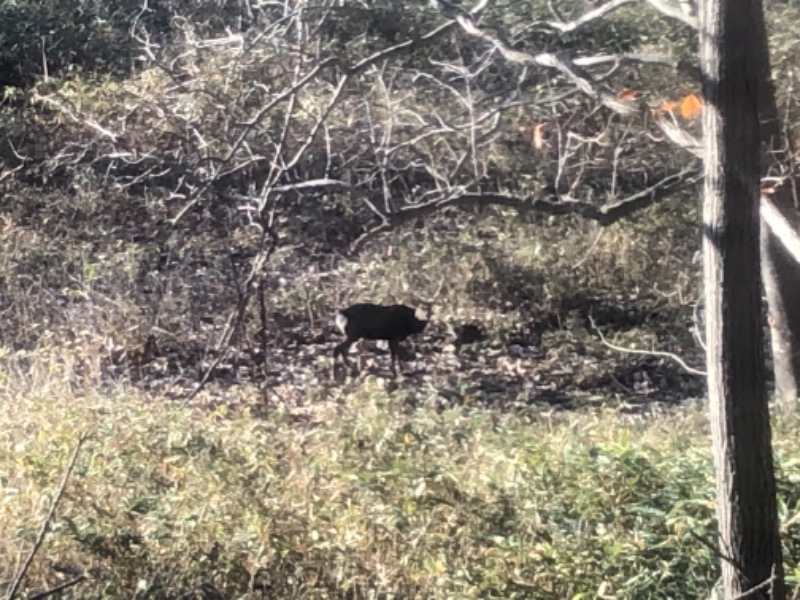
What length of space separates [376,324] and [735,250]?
6284 millimetres

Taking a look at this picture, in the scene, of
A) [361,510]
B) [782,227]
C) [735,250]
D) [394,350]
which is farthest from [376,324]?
[735,250]

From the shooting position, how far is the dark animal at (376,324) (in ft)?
30.5

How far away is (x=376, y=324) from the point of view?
9.36 meters

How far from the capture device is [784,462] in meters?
4.98

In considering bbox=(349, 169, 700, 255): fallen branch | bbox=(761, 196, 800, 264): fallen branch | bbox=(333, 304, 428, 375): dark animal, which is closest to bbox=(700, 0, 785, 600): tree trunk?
bbox=(349, 169, 700, 255): fallen branch

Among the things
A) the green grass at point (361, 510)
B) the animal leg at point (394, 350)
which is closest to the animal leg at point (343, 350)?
the animal leg at point (394, 350)

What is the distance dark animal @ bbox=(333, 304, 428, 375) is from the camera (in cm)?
930

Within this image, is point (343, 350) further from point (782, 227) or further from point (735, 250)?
point (735, 250)

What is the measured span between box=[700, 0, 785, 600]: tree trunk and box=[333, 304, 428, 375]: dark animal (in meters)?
6.06

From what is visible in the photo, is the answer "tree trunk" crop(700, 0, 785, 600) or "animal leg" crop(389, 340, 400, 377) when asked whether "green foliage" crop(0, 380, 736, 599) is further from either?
"animal leg" crop(389, 340, 400, 377)

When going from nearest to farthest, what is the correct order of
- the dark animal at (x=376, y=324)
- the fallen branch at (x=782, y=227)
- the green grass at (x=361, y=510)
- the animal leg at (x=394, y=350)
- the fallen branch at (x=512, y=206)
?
the green grass at (x=361, y=510) → the fallen branch at (x=512, y=206) → the fallen branch at (x=782, y=227) → the dark animal at (x=376, y=324) → the animal leg at (x=394, y=350)

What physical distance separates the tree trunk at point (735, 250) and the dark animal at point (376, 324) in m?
6.06

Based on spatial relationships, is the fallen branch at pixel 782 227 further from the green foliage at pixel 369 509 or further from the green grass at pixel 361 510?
the green foliage at pixel 369 509

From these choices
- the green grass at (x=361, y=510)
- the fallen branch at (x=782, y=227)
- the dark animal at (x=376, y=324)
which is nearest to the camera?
the green grass at (x=361, y=510)
